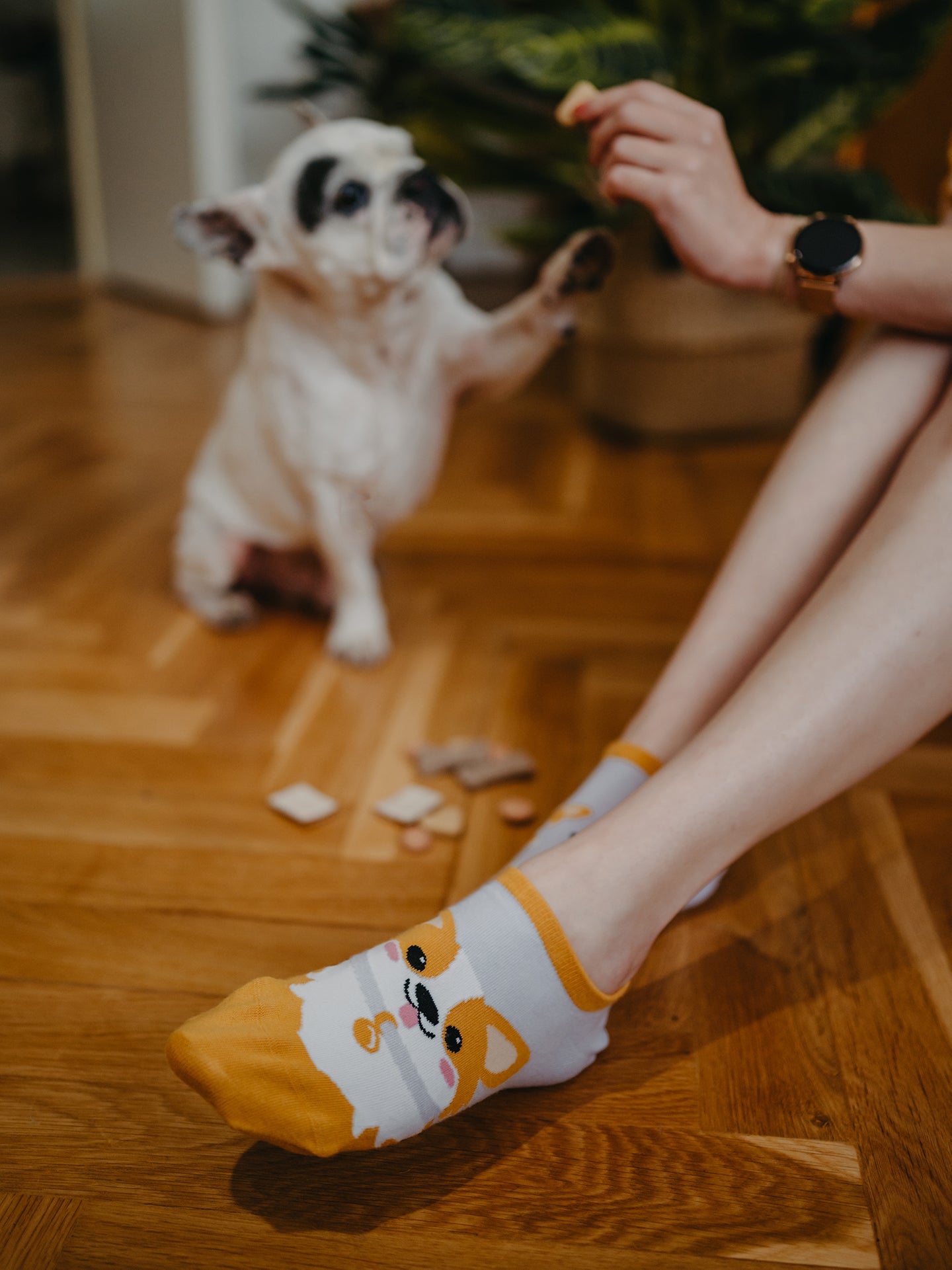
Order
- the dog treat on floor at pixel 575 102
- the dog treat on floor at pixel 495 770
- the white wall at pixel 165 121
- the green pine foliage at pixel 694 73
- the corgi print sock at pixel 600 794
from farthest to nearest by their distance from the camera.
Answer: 1. the white wall at pixel 165 121
2. the green pine foliage at pixel 694 73
3. the dog treat on floor at pixel 495 770
4. the dog treat on floor at pixel 575 102
5. the corgi print sock at pixel 600 794

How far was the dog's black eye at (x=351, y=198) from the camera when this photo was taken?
0.90m

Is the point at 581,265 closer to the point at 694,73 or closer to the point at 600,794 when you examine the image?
the point at 600,794

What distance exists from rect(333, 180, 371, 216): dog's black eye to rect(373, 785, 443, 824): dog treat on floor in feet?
1.59

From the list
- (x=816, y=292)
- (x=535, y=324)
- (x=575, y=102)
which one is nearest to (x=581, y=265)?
(x=535, y=324)

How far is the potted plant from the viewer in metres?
1.45

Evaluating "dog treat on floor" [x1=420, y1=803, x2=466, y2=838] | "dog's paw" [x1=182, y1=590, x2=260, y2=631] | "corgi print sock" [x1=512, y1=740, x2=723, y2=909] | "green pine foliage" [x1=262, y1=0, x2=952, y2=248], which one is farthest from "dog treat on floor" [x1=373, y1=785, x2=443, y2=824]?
"green pine foliage" [x1=262, y1=0, x2=952, y2=248]

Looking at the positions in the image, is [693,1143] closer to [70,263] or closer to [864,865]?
[864,865]

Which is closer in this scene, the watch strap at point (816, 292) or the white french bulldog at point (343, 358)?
the watch strap at point (816, 292)

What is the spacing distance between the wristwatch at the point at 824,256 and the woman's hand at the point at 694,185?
0.08 ft

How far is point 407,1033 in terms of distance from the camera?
20.7 inches

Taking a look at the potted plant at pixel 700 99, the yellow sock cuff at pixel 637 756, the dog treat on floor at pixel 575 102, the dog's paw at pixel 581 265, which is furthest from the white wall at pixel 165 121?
the yellow sock cuff at pixel 637 756

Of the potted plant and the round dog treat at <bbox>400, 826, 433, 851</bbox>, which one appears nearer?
the round dog treat at <bbox>400, 826, 433, 851</bbox>

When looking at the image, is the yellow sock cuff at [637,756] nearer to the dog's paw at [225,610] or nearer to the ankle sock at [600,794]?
the ankle sock at [600,794]

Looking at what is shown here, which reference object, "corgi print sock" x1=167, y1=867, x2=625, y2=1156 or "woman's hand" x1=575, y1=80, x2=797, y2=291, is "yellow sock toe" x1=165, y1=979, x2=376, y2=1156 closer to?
"corgi print sock" x1=167, y1=867, x2=625, y2=1156
